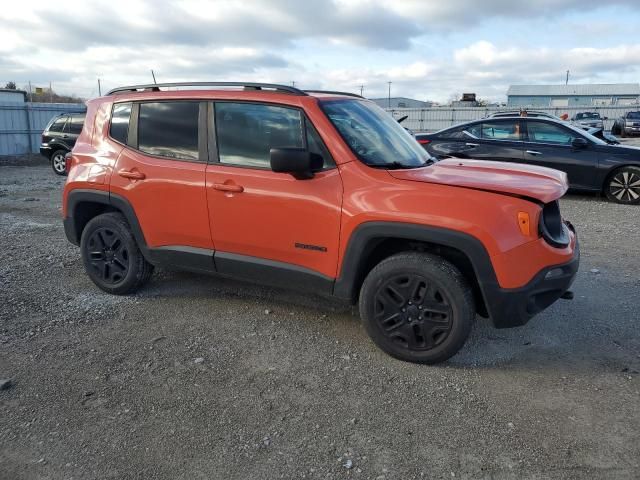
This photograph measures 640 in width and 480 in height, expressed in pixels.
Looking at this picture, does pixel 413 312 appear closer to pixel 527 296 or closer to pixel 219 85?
pixel 527 296

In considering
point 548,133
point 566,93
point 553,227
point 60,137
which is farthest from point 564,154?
point 566,93

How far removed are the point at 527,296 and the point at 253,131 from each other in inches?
88.6

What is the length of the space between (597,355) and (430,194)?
1.73 metres

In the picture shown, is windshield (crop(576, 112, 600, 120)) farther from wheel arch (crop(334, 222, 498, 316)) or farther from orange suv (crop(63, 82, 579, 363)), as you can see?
wheel arch (crop(334, 222, 498, 316))

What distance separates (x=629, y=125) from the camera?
30.3 metres

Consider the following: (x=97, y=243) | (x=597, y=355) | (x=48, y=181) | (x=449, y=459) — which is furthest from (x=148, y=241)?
(x=48, y=181)

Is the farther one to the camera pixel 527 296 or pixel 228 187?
pixel 228 187

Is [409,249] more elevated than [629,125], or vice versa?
[629,125]

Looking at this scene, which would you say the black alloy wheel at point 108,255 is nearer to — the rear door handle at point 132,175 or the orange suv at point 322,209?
the orange suv at point 322,209

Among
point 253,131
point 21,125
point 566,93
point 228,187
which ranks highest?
point 566,93

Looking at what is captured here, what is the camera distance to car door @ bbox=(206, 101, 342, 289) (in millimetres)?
3727

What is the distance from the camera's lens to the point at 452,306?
135 inches

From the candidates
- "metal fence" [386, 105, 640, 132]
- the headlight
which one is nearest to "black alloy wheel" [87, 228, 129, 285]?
A: the headlight

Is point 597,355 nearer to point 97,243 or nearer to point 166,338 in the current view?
point 166,338
